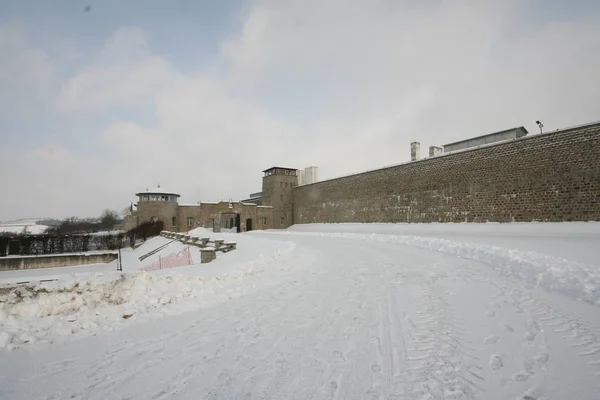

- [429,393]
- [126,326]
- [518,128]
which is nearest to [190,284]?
[126,326]

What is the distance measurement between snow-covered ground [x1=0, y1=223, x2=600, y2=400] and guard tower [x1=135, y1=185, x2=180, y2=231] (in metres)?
37.3

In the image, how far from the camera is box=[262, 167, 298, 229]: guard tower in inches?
1837

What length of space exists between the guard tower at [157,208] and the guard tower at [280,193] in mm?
14371

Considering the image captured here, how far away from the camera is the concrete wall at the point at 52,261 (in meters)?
23.5

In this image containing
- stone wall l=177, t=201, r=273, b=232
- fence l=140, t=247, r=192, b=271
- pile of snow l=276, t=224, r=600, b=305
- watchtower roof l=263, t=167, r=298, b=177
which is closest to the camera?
pile of snow l=276, t=224, r=600, b=305

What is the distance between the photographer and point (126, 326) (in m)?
4.55

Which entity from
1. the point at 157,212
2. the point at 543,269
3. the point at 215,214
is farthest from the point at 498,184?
the point at 157,212

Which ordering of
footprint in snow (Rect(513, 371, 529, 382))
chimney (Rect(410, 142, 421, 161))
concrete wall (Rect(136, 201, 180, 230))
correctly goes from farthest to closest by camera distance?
concrete wall (Rect(136, 201, 180, 230))
chimney (Rect(410, 142, 421, 161))
footprint in snow (Rect(513, 371, 529, 382))

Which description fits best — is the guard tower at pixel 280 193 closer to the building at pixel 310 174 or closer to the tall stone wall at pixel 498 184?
the building at pixel 310 174

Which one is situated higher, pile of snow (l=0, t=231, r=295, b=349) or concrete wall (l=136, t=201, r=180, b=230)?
concrete wall (l=136, t=201, r=180, b=230)

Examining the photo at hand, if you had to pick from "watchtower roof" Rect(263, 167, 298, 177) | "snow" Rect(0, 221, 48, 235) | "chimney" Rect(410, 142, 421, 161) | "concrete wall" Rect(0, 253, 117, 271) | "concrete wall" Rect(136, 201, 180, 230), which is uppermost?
"watchtower roof" Rect(263, 167, 298, 177)

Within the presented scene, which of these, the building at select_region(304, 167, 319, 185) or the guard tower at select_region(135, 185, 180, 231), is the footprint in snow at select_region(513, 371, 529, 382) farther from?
the building at select_region(304, 167, 319, 185)

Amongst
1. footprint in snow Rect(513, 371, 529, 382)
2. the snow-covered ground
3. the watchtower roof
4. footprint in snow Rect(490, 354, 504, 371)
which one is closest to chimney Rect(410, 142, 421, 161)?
the watchtower roof

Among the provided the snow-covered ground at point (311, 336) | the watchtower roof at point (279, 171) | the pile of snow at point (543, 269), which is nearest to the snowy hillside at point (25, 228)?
the watchtower roof at point (279, 171)
